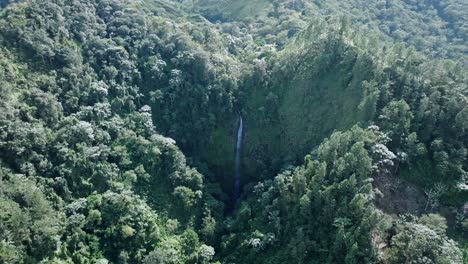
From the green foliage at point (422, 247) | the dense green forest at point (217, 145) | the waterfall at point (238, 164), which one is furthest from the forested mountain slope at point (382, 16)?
the green foliage at point (422, 247)

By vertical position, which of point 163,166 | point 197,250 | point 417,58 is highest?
point 417,58

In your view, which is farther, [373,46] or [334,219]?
[373,46]

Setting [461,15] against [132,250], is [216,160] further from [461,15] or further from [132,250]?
[461,15]

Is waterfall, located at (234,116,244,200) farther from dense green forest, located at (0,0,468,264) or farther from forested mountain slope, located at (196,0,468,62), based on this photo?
forested mountain slope, located at (196,0,468,62)

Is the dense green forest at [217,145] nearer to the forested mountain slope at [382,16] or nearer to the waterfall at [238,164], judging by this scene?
the waterfall at [238,164]

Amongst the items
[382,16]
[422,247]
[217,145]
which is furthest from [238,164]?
[382,16]

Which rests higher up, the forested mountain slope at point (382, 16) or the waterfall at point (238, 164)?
the forested mountain slope at point (382, 16)

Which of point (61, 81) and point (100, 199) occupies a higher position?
point (61, 81)

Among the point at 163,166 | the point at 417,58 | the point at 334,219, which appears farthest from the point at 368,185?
the point at 163,166

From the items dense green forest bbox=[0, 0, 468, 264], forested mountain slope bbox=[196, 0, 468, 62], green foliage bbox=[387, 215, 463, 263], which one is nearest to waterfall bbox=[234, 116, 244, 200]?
dense green forest bbox=[0, 0, 468, 264]
